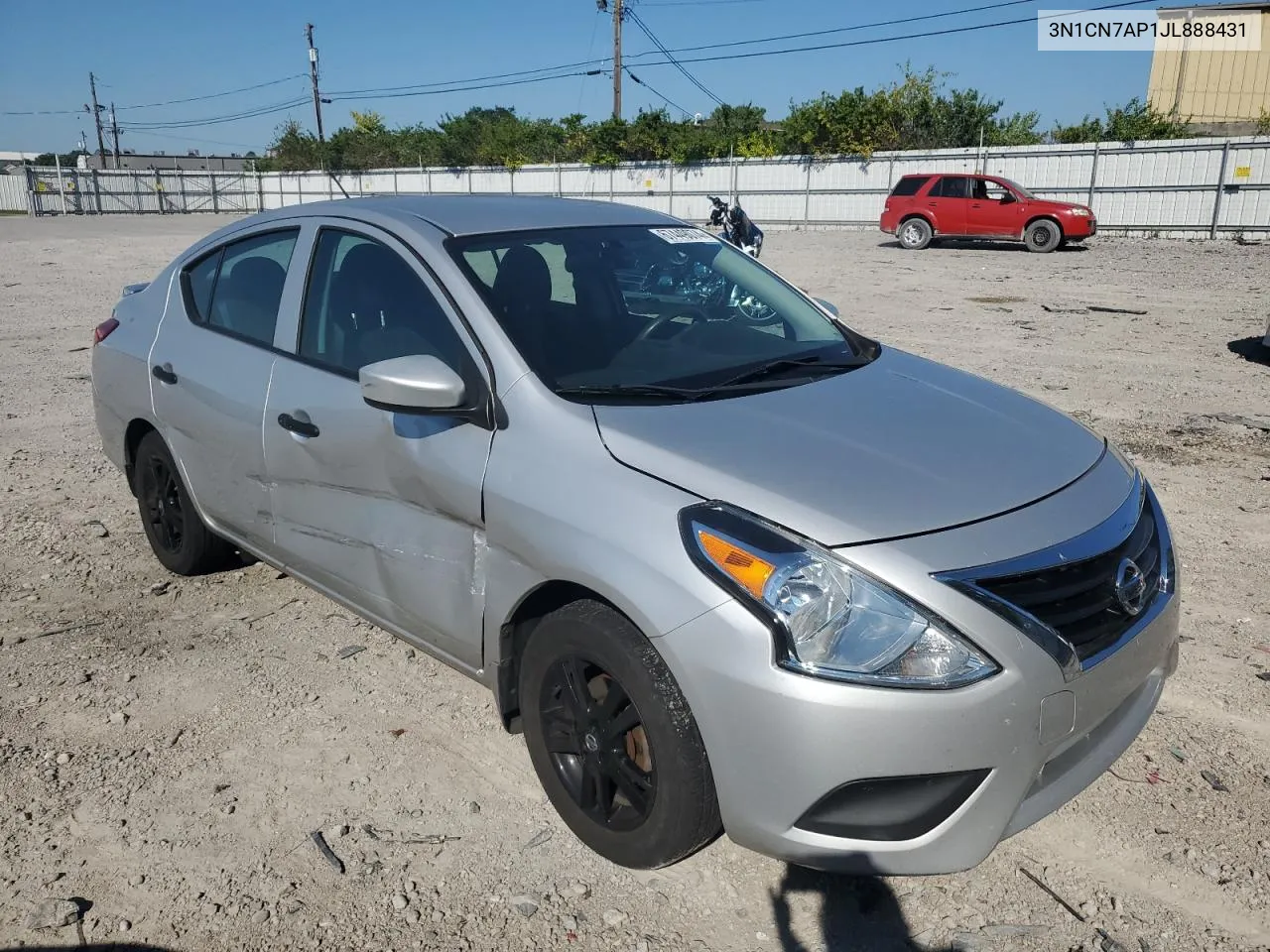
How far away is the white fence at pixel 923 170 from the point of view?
24.7m

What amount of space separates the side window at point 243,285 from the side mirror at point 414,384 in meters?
1.09

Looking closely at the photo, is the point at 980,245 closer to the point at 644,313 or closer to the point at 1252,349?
the point at 1252,349

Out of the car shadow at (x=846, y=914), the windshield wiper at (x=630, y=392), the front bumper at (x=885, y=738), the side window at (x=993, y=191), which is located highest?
the side window at (x=993, y=191)

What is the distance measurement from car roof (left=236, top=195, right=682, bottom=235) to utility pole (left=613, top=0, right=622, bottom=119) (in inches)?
1623

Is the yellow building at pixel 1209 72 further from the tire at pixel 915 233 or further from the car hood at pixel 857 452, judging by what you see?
the car hood at pixel 857 452

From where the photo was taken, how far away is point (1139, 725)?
262cm

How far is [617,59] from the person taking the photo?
44812mm

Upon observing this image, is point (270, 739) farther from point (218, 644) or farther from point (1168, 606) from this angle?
point (1168, 606)

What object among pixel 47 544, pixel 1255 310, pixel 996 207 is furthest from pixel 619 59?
pixel 47 544

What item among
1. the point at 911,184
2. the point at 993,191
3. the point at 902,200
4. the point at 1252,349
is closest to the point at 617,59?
the point at 911,184

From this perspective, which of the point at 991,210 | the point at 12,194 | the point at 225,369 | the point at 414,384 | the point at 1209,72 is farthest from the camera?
the point at 12,194

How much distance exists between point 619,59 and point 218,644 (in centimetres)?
4519

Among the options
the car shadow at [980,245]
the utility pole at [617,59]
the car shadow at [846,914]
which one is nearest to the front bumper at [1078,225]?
the car shadow at [980,245]

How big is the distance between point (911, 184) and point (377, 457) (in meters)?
23.8
